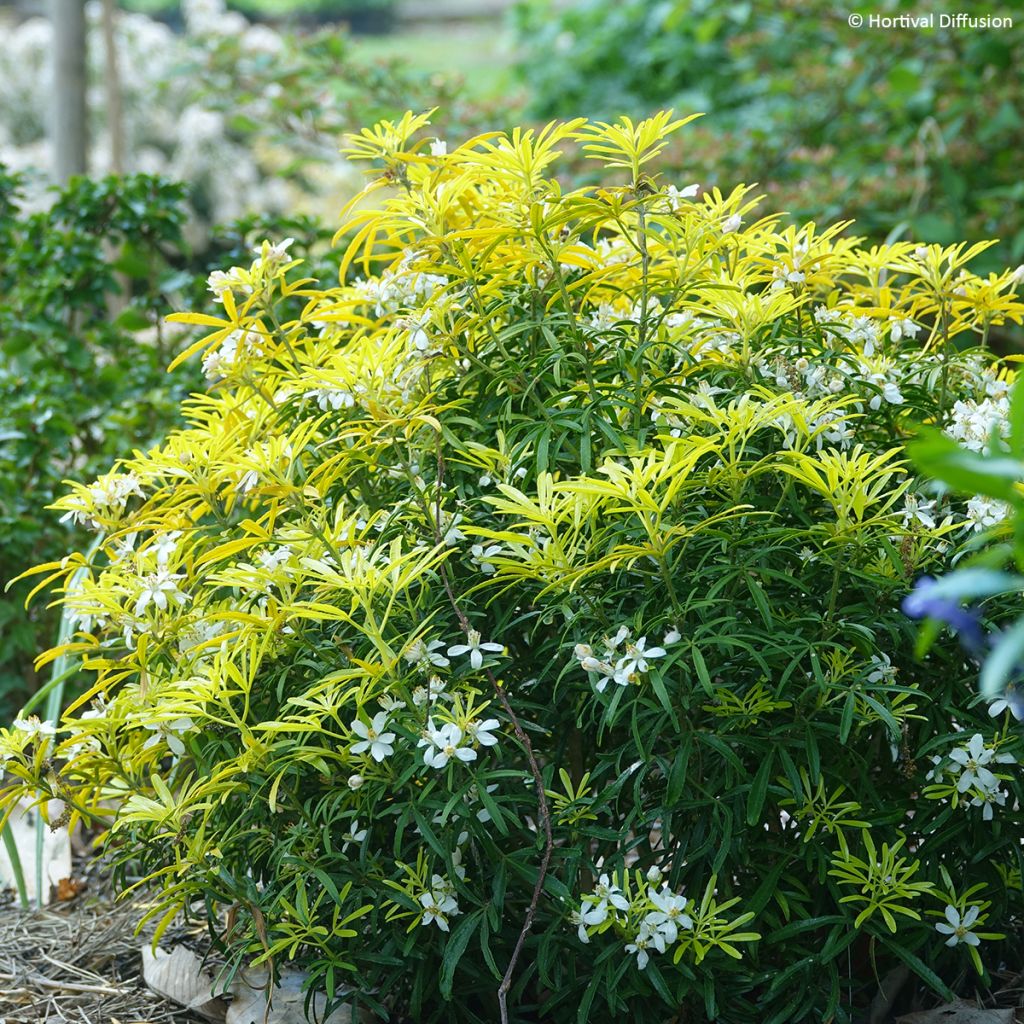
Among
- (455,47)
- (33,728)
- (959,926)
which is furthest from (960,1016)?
(455,47)

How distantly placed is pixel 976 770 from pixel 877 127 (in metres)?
4.87

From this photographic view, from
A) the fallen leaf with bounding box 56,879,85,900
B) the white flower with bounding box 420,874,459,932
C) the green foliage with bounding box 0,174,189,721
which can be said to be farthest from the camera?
the green foliage with bounding box 0,174,189,721

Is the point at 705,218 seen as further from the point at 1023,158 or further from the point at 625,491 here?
the point at 1023,158

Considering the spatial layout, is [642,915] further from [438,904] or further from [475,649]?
[475,649]

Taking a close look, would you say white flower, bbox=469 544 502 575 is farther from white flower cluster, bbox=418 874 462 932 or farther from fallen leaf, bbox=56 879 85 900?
fallen leaf, bbox=56 879 85 900

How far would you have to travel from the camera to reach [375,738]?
4.97 feet

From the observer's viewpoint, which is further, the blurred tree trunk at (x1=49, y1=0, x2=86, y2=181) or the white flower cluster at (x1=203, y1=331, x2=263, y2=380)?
the blurred tree trunk at (x1=49, y1=0, x2=86, y2=181)

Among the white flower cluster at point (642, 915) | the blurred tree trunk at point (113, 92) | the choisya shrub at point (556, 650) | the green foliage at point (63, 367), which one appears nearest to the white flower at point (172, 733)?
the choisya shrub at point (556, 650)

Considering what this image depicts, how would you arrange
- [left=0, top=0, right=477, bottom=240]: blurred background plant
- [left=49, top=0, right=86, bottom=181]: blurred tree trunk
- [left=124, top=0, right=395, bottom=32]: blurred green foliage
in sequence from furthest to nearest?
[left=124, top=0, right=395, bottom=32]: blurred green foliage → [left=0, top=0, right=477, bottom=240]: blurred background plant → [left=49, top=0, right=86, bottom=181]: blurred tree trunk

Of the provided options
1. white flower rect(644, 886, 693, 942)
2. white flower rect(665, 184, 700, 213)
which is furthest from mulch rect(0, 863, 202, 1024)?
white flower rect(665, 184, 700, 213)

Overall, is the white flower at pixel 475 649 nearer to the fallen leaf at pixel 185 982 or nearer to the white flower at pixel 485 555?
the white flower at pixel 485 555

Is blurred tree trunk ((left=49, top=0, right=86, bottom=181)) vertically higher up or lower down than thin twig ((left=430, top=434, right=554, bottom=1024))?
higher up

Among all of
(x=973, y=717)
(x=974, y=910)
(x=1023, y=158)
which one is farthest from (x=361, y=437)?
(x=1023, y=158)

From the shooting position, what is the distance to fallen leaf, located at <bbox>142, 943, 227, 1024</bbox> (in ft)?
6.21
